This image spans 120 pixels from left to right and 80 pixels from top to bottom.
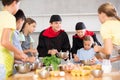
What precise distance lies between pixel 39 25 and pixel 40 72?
2763 millimetres

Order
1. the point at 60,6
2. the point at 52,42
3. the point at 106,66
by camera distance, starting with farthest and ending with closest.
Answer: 1. the point at 60,6
2. the point at 52,42
3. the point at 106,66

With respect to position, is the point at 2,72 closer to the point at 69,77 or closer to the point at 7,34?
the point at 7,34

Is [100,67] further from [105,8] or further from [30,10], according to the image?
[30,10]

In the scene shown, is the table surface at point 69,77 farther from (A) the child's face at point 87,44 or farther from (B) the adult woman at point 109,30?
(A) the child's face at point 87,44

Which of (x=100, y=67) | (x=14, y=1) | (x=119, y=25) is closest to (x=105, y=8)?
(x=119, y=25)

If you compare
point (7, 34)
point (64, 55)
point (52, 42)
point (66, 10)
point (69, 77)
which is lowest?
point (69, 77)

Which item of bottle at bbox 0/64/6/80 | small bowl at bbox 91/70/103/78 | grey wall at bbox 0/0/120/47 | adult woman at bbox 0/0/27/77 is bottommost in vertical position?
small bowl at bbox 91/70/103/78

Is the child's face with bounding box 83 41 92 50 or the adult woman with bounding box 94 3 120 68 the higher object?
the adult woman with bounding box 94 3 120 68

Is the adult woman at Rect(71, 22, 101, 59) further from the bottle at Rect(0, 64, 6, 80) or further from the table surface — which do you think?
the bottle at Rect(0, 64, 6, 80)

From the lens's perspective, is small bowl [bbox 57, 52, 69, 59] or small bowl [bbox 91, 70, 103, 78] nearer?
small bowl [bbox 91, 70, 103, 78]

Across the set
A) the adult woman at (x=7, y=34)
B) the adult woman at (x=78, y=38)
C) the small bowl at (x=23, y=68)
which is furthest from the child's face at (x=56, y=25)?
the adult woman at (x=7, y=34)

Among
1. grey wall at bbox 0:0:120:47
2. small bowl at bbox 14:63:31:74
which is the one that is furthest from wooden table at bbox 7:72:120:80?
grey wall at bbox 0:0:120:47

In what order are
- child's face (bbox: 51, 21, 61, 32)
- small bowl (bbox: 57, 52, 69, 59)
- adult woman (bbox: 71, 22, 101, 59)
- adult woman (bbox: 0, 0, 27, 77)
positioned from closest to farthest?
adult woman (bbox: 0, 0, 27, 77), small bowl (bbox: 57, 52, 69, 59), child's face (bbox: 51, 21, 61, 32), adult woman (bbox: 71, 22, 101, 59)

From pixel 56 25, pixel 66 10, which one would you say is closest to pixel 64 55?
pixel 56 25
